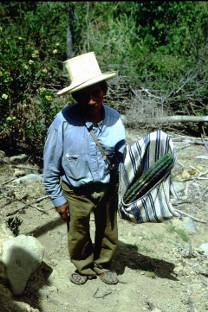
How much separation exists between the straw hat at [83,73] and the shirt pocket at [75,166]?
47 centimetres

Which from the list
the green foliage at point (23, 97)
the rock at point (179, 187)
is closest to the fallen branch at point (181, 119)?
the rock at point (179, 187)

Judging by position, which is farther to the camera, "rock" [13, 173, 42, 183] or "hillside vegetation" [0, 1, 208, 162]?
"hillside vegetation" [0, 1, 208, 162]

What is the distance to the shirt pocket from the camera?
305cm

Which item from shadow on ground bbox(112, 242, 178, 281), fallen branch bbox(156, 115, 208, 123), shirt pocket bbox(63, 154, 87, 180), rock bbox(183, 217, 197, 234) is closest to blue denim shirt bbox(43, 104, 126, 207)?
shirt pocket bbox(63, 154, 87, 180)

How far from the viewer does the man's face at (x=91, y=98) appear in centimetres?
293

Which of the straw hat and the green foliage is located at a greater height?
the straw hat

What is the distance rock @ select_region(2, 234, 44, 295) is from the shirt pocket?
79 centimetres

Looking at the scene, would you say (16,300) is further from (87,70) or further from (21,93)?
(21,93)

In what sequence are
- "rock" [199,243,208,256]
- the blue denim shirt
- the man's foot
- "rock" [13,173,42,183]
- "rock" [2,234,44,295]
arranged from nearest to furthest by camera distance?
the blue denim shirt, "rock" [2,234,44,295], the man's foot, "rock" [199,243,208,256], "rock" [13,173,42,183]

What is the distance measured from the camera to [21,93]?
19.3ft

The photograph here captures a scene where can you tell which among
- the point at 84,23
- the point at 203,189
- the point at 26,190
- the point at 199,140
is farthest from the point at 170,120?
the point at 84,23

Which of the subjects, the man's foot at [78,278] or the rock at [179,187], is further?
the rock at [179,187]

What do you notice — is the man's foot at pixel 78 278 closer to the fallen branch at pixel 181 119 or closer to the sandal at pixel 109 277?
the sandal at pixel 109 277

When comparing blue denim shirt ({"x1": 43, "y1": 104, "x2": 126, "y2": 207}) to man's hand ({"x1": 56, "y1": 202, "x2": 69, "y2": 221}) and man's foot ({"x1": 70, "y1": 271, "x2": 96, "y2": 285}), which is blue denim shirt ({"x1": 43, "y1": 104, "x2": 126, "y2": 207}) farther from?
man's foot ({"x1": 70, "y1": 271, "x2": 96, "y2": 285})
